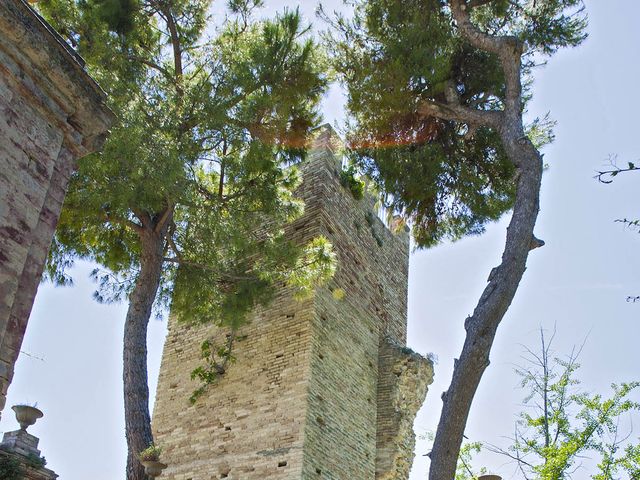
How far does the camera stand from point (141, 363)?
332 inches

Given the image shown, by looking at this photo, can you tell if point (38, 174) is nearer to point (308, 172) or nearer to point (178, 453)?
point (178, 453)

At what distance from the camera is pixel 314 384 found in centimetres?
1018

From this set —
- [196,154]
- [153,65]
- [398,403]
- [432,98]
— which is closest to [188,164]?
[196,154]

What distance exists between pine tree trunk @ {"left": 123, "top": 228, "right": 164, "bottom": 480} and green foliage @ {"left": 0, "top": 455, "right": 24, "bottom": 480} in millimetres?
945

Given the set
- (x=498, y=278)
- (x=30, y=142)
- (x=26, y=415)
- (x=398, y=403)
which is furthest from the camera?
(x=398, y=403)

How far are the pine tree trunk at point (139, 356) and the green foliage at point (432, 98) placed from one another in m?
2.92

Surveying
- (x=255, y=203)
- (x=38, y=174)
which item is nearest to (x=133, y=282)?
(x=255, y=203)

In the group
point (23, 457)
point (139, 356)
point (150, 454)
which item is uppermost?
point (139, 356)

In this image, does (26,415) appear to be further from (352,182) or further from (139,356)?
(352,182)

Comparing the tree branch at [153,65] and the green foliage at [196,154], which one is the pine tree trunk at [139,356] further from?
the tree branch at [153,65]

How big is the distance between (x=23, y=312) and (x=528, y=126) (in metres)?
8.14

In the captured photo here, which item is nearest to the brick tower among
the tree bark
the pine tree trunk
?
the pine tree trunk

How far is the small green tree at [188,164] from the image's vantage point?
8602 mm

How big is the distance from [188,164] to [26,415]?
294cm
